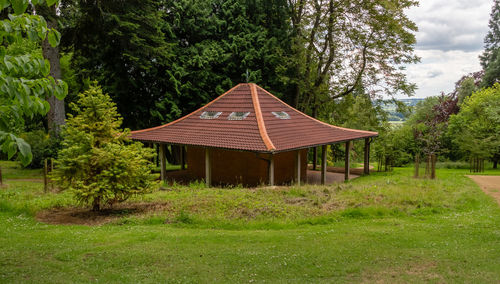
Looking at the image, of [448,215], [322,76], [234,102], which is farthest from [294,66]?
[448,215]

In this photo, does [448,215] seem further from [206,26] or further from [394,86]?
[206,26]

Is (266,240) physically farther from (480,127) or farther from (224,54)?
(480,127)

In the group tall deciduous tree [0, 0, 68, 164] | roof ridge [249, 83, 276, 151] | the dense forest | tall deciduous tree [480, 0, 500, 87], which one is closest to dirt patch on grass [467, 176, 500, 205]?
the dense forest

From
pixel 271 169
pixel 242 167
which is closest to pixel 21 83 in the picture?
pixel 271 169

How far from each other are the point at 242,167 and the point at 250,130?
6.72ft

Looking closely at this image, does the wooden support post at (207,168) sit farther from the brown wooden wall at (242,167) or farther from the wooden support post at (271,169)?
the wooden support post at (271,169)

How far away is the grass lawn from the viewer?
6.38m

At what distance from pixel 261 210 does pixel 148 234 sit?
11.2ft

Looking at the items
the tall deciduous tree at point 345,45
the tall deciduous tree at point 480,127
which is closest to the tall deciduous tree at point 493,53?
the tall deciduous tree at point 480,127

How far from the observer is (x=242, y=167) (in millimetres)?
19250

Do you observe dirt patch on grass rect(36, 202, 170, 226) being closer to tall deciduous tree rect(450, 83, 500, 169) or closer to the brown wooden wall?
the brown wooden wall

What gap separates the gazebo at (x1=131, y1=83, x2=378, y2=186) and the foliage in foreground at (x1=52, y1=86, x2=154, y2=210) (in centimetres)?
647

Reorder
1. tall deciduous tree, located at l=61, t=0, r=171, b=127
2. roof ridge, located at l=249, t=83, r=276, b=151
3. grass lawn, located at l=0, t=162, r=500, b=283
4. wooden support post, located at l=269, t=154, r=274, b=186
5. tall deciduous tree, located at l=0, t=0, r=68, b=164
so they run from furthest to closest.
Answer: tall deciduous tree, located at l=61, t=0, r=171, b=127 < roof ridge, located at l=249, t=83, r=276, b=151 < wooden support post, located at l=269, t=154, r=274, b=186 < grass lawn, located at l=0, t=162, r=500, b=283 < tall deciduous tree, located at l=0, t=0, r=68, b=164

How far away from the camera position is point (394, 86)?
27.1 meters
